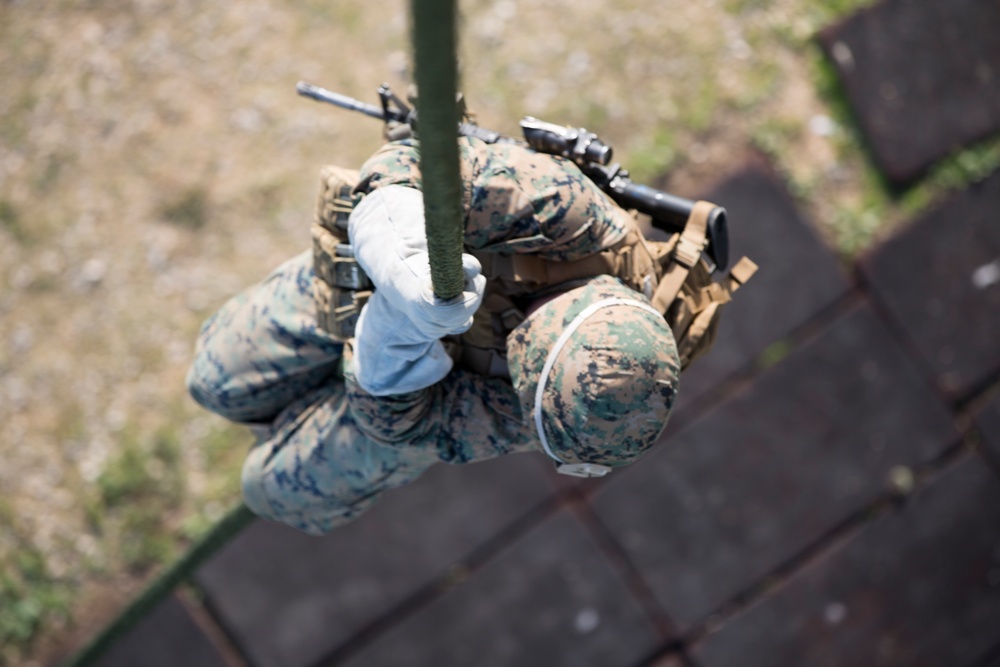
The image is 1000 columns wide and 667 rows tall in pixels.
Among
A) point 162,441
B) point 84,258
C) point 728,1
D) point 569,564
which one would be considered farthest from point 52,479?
point 728,1

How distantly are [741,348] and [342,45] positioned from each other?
6.77 feet

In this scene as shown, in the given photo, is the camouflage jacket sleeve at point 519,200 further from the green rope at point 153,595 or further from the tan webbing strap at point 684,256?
the green rope at point 153,595

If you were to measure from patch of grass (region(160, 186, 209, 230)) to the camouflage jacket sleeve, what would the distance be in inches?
76.4

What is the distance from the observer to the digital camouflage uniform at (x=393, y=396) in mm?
1974

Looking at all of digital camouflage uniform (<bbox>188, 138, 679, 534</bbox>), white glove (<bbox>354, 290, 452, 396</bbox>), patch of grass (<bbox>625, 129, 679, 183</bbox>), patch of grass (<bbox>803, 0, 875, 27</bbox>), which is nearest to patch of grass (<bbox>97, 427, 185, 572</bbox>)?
digital camouflage uniform (<bbox>188, 138, 679, 534</bbox>)

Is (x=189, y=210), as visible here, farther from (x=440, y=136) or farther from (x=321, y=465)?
(x=440, y=136)

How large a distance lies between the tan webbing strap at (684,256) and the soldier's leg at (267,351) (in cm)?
84

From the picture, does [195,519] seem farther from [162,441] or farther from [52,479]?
[52,479]

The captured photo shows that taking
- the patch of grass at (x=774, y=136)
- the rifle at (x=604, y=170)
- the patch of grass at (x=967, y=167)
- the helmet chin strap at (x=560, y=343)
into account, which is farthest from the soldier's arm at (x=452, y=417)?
the patch of grass at (x=967, y=167)

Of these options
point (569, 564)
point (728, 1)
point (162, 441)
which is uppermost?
point (728, 1)

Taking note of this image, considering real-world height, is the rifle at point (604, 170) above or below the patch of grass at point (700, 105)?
above

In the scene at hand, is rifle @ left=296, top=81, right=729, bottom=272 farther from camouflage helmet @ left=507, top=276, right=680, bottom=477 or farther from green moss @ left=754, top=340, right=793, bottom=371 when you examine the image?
green moss @ left=754, top=340, right=793, bottom=371

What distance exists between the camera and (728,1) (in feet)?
12.8

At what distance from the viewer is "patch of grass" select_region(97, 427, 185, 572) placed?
359cm
